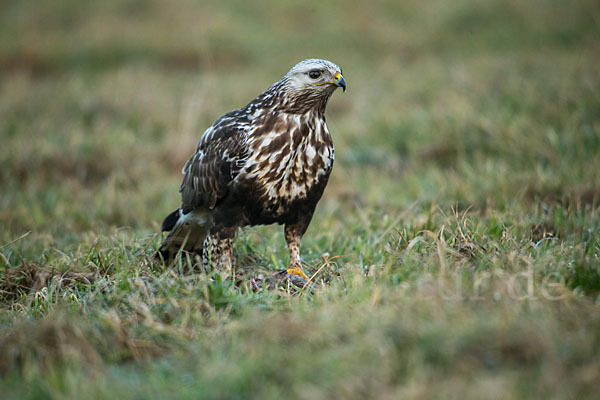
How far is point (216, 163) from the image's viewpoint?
377cm

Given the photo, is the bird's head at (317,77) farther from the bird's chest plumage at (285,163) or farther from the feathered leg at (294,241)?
the feathered leg at (294,241)

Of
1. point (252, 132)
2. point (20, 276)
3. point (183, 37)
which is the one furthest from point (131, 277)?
point (183, 37)

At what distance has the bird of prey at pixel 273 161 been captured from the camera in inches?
143

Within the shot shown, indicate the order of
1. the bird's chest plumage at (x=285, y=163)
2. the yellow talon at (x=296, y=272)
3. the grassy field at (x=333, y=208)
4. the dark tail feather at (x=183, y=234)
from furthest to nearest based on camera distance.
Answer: the dark tail feather at (x=183, y=234) → the yellow talon at (x=296, y=272) → the bird's chest plumage at (x=285, y=163) → the grassy field at (x=333, y=208)

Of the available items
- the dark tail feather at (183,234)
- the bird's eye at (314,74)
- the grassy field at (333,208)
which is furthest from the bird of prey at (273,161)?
the grassy field at (333,208)

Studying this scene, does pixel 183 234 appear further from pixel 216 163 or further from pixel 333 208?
pixel 333 208

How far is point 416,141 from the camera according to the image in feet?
24.3

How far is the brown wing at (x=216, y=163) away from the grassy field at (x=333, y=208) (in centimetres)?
49

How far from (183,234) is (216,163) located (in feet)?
2.11

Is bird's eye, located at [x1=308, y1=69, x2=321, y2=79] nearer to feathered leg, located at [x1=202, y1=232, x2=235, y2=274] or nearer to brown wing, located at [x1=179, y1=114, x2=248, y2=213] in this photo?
brown wing, located at [x1=179, y1=114, x2=248, y2=213]

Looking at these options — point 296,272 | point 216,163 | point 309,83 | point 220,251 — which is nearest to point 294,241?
point 296,272

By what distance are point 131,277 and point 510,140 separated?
4512 mm

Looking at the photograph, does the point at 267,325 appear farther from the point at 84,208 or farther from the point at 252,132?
the point at 84,208

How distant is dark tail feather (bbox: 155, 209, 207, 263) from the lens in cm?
403
